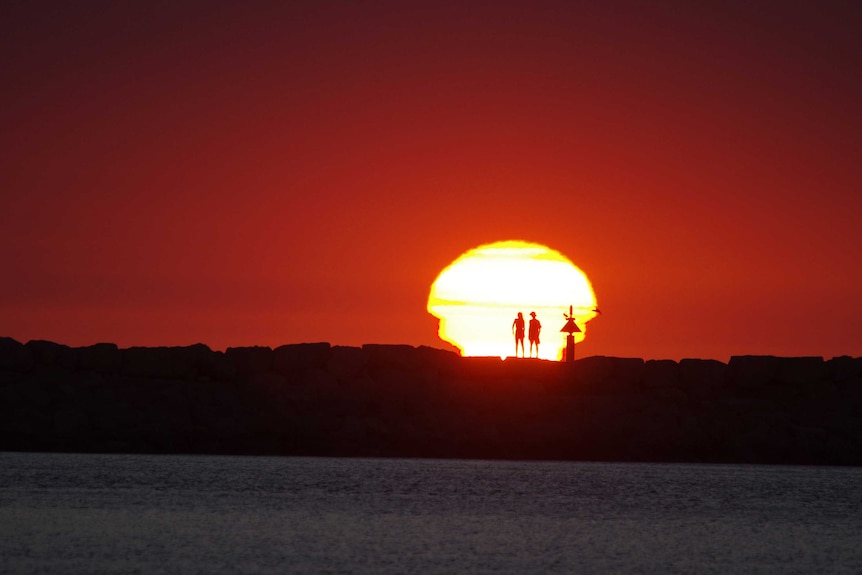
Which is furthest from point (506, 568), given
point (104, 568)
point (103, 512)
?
point (103, 512)

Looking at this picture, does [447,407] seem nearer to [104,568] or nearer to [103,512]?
[103,512]

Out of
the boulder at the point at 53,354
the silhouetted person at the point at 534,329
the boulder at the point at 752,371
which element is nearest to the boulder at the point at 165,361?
the boulder at the point at 53,354

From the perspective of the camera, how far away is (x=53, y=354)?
250ft

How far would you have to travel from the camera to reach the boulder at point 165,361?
248ft

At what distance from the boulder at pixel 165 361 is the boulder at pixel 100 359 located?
34 cm

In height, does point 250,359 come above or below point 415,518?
above

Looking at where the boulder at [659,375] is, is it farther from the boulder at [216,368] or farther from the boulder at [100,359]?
the boulder at [100,359]

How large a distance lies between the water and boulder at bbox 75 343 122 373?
4810mm

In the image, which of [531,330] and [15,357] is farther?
[15,357]

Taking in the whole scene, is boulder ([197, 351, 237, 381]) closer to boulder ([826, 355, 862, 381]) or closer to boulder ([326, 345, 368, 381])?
boulder ([326, 345, 368, 381])

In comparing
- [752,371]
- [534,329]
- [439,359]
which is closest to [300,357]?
[439,359]

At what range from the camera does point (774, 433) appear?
7362 cm

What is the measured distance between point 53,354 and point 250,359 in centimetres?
904

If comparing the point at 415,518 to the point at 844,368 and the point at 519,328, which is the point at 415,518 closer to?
the point at 519,328
